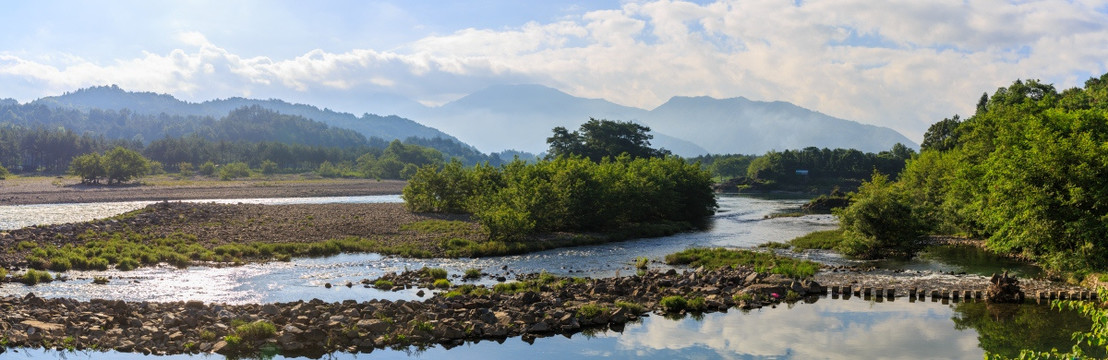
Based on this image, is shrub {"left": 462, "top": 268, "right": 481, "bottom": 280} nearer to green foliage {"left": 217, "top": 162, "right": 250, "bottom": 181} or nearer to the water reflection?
the water reflection

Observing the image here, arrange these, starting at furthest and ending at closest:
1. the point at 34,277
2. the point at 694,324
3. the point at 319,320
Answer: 1. the point at 34,277
2. the point at 694,324
3. the point at 319,320

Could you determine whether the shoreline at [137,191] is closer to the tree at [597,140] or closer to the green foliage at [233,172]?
the green foliage at [233,172]

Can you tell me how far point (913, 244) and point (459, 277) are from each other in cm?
2970

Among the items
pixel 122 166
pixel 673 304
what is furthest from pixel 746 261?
pixel 122 166

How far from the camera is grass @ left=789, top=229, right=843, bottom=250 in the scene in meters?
53.5

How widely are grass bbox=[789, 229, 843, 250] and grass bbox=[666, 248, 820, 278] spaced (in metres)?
7.44

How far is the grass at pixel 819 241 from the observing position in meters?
53.5

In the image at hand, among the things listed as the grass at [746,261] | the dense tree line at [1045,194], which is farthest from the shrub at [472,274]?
the dense tree line at [1045,194]

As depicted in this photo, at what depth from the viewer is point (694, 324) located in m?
29.2

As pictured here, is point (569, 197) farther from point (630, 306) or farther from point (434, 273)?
point (630, 306)

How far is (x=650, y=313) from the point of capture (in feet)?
101

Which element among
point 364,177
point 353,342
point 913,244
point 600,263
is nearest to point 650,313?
point 353,342

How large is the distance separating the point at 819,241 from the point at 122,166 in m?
126

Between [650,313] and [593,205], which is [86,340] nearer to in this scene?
[650,313]
